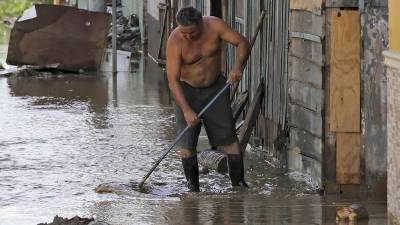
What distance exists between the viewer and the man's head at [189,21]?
8.57 m

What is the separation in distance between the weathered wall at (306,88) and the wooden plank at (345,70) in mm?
177

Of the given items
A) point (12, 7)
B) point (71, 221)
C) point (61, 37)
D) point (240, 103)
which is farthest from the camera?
point (12, 7)

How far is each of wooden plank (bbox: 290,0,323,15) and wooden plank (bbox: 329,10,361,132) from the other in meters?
0.27

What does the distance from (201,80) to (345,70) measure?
1.42 m

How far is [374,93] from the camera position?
8.12 metres

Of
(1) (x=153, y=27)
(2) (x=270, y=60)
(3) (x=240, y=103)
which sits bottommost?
(3) (x=240, y=103)

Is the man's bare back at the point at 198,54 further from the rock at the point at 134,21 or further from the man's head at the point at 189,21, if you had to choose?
the rock at the point at 134,21

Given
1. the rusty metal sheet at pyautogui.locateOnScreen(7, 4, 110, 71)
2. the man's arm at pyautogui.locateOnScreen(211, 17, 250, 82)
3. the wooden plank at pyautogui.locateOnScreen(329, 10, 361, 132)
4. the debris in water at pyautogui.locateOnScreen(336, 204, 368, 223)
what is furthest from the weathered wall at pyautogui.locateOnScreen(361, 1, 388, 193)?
the rusty metal sheet at pyautogui.locateOnScreen(7, 4, 110, 71)

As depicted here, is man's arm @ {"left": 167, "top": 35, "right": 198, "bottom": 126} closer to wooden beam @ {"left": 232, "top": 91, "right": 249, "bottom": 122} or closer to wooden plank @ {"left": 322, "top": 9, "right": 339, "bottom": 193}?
wooden plank @ {"left": 322, "top": 9, "right": 339, "bottom": 193}

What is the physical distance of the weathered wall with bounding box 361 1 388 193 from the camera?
8023 millimetres

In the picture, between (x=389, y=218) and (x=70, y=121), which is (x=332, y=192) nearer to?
(x=389, y=218)

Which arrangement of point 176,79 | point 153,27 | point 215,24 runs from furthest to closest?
point 153,27 → point 215,24 → point 176,79

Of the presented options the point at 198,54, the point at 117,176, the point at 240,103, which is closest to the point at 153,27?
the point at 240,103

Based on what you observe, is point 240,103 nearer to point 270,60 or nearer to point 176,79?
point 270,60
